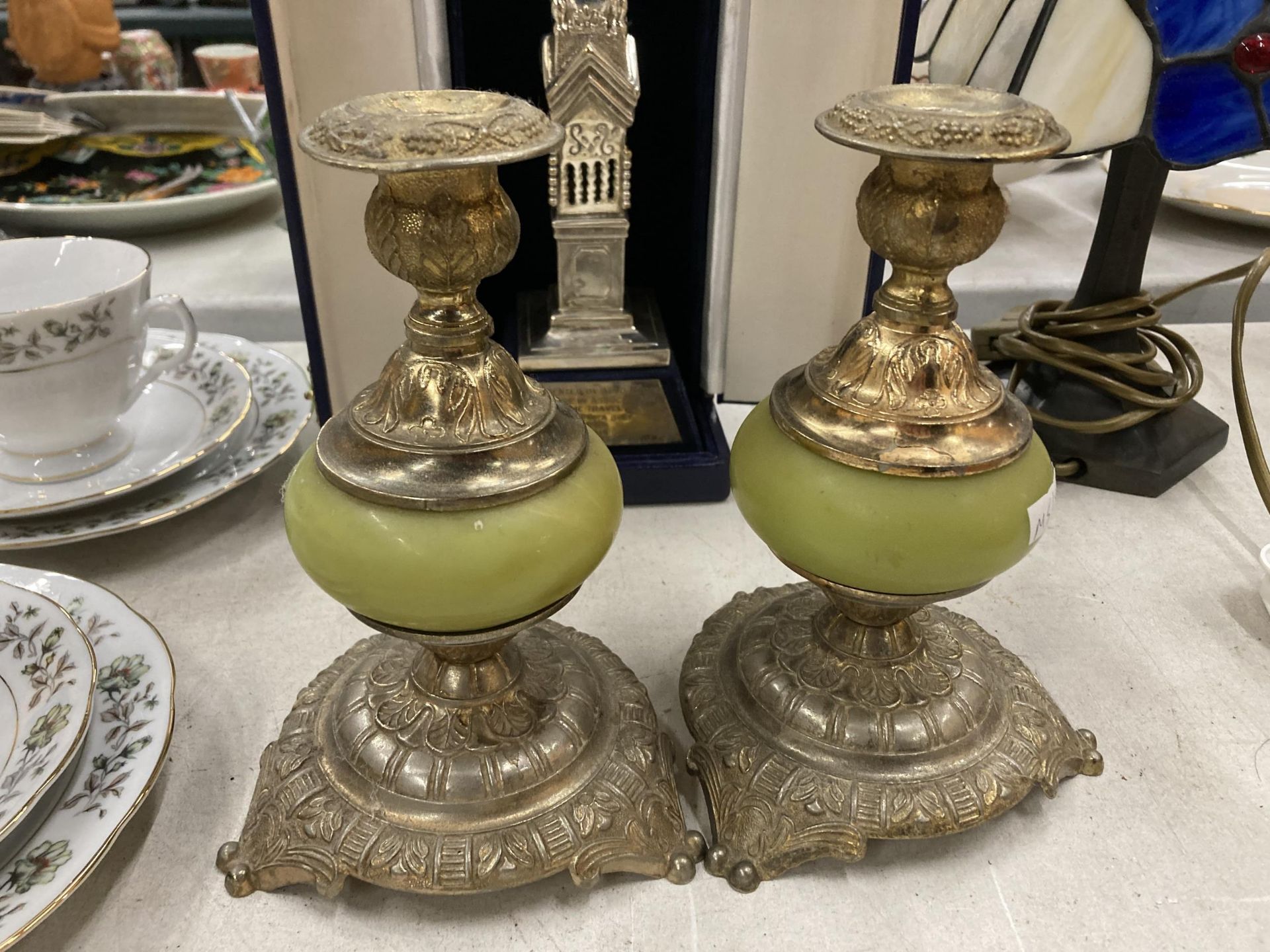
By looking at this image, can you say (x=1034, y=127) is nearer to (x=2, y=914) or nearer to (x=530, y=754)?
(x=530, y=754)

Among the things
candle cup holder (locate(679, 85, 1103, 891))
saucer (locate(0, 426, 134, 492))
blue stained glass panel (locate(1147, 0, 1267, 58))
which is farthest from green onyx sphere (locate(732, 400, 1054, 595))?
saucer (locate(0, 426, 134, 492))

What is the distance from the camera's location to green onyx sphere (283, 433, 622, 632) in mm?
354

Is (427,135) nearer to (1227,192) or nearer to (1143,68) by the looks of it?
(1143,68)

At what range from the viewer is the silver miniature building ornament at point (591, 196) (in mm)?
633

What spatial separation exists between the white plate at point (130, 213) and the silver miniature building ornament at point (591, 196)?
45 cm

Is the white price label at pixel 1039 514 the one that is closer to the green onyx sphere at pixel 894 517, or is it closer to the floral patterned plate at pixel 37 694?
the green onyx sphere at pixel 894 517

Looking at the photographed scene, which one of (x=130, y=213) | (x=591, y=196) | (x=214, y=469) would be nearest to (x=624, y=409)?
(x=591, y=196)

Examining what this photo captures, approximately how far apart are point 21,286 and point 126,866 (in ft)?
1.31

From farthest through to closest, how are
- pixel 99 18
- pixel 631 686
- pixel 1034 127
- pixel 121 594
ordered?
pixel 99 18 < pixel 121 594 < pixel 631 686 < pixel 1034 127

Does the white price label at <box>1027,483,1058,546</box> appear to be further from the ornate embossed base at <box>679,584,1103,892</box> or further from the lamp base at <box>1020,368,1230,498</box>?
the lamp base at <box>1020,368,1230,498</box>

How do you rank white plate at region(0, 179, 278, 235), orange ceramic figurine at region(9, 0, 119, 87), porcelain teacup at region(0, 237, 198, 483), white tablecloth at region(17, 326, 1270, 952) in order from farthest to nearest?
orange ceramic figurine at region(9, 0, 119, 87), white plate at region(0, 179, 278, 235), porcelain teacup at region(0, 237, 198, 483), white tablecloth at region(17, 326, 1270, 952)

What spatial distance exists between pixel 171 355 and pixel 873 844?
0.56 meters

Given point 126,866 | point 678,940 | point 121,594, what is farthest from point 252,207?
point 678,940

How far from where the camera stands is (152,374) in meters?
0.65
